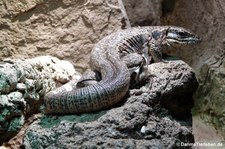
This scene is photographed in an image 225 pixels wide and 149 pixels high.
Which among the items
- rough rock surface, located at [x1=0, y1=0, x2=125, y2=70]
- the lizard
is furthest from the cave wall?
the lizard

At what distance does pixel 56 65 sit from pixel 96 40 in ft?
2.26

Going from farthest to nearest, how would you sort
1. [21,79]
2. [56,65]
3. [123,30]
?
[123,30]
[56,65]
[21,79]

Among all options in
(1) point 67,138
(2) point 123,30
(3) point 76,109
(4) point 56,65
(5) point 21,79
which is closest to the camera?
Answer: (1) point 67,138

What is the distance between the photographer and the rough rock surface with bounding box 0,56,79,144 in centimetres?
370

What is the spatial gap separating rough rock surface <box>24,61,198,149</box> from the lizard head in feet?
3.03

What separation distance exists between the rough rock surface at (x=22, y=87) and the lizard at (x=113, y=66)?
20 centimetres

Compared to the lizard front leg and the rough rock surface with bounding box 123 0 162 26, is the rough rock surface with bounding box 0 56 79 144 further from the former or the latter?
the rough rock surface with bounding box 123 0 162 26

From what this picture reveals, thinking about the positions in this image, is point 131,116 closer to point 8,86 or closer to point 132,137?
point 132,137

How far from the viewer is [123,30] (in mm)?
4859

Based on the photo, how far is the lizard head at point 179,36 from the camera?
485 cm

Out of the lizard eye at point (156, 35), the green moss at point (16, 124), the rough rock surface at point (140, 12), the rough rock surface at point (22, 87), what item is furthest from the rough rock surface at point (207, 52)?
the green moss at point (16, 124)

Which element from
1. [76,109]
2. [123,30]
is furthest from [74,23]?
[76,109]

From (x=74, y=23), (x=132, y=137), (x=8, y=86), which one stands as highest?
(x=74, y=23)

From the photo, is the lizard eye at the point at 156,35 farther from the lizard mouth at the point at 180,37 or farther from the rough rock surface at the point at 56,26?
the rough rock surface at the point at 56,26
